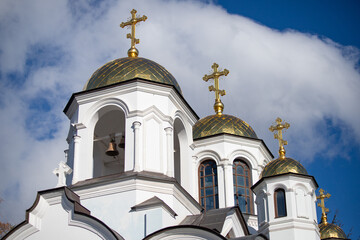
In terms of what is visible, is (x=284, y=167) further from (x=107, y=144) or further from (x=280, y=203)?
(x=107, y=144)

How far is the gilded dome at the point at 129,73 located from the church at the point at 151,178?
30 mm

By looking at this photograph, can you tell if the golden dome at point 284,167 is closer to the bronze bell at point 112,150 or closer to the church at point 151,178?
the church at point 151,178

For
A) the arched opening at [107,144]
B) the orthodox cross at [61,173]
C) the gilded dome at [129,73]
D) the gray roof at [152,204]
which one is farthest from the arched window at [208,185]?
the orthodox cross at [61,173]

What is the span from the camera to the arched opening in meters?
17.4

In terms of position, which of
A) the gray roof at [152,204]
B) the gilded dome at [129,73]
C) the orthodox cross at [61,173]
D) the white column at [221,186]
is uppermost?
the gilded dome at [129,73]

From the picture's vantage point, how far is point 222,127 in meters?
20.4

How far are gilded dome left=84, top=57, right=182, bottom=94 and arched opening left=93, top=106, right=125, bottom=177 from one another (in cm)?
91

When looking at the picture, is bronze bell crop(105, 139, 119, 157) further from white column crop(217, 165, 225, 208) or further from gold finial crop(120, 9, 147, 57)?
white column crop(217, 165, 225, 208)

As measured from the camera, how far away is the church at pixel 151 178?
14.1 m

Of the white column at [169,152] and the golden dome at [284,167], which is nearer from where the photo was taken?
the white column at [169,152]

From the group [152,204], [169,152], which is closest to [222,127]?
[169,152]

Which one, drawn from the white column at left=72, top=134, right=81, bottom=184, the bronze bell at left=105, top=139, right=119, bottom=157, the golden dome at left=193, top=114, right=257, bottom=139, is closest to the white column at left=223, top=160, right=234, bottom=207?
the golden dome at left=193, top=114, right=257, bottom=139

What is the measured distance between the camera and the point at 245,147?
66.3ft

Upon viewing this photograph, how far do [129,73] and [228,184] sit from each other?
4.77 m
